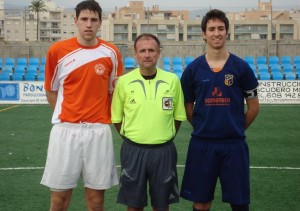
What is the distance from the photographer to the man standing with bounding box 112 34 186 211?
4.30 metres

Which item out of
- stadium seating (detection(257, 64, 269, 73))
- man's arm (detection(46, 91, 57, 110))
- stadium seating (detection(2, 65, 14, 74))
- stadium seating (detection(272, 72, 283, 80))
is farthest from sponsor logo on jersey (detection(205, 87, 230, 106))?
stadium seating (detection(2, 65, 14, 74))

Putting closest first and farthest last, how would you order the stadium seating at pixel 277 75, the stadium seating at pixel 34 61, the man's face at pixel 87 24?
the man's face at pixel 87 24, the stadium seating at pixel 277 75, the stadium seating at pixel 34 61

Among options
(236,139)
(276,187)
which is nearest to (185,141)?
(276,187)

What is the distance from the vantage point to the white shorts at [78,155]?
14.5ft

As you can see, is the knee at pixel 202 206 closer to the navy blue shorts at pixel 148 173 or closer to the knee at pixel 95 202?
the navy blue shorts at pixel 148 173

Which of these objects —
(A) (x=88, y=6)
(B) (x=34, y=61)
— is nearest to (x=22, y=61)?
(B) (x=34, y=61)

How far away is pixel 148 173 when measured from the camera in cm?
435

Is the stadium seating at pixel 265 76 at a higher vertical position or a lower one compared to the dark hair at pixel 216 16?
lower

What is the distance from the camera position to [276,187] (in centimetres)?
702

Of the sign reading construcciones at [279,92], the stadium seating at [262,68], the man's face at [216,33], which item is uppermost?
the man's face at [216,33]

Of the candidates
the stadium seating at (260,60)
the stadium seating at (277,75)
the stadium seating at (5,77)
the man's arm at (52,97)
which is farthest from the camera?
the stadium seating at (260,60)

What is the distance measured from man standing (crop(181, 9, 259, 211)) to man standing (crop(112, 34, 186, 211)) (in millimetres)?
200

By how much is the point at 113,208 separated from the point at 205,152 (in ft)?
6.84

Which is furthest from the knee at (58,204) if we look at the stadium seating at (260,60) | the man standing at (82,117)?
the stadium seating at (260,60)
